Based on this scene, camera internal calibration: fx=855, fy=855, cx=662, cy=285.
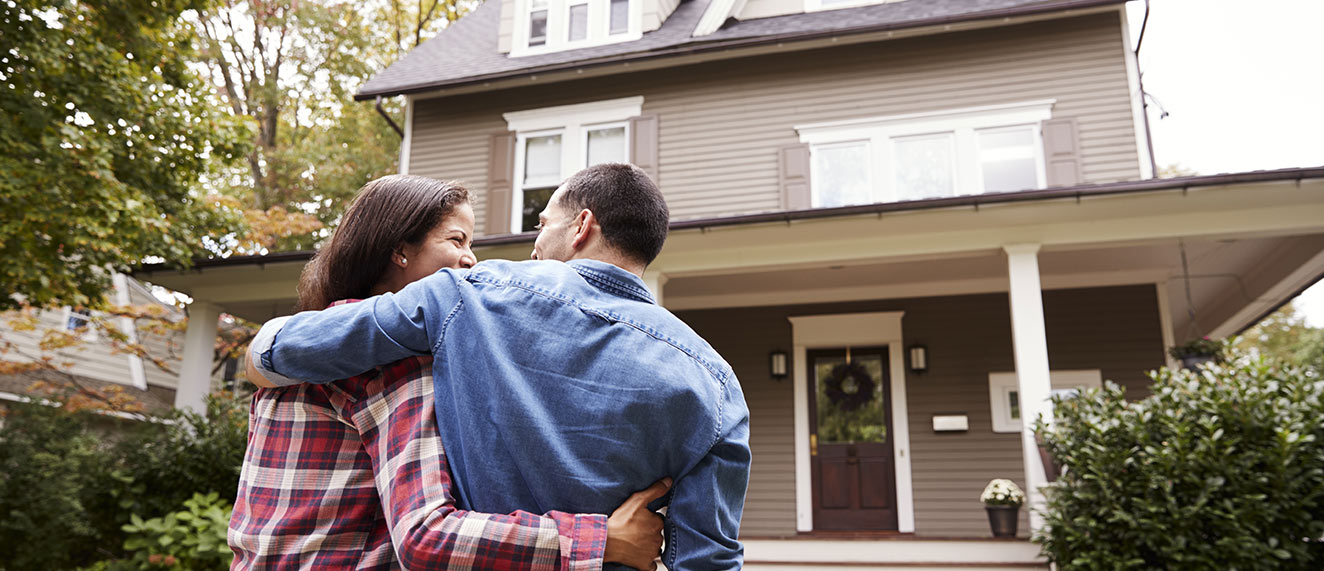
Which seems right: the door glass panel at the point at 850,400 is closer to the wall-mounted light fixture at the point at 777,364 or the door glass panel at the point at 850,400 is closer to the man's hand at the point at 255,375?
the wall-mounted light fixture at the point at 777,364

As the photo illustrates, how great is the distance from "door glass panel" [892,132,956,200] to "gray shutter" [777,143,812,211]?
981 millimetres

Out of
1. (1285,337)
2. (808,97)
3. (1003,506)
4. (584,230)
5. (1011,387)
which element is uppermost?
(808,97)

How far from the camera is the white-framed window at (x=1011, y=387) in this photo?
9000mm

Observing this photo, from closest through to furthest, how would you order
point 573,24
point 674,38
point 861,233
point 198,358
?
point 861,233 < point 198,358 < point 674,38 < point 573,24

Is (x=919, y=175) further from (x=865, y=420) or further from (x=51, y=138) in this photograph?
(x=51, y=138)

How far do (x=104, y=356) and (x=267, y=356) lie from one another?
16.7m

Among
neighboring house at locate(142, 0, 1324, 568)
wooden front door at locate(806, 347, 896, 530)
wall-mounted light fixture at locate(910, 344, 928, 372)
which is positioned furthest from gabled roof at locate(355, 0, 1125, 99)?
wooden front door at locate(806, 347, 896, 530)

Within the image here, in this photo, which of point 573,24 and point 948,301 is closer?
point 948,301

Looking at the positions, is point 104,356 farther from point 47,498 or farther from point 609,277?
point 609,277

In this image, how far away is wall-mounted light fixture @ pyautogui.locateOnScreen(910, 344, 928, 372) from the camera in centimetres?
934

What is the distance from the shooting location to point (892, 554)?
732 centimetres

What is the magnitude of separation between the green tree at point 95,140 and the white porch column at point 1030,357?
25.4ft

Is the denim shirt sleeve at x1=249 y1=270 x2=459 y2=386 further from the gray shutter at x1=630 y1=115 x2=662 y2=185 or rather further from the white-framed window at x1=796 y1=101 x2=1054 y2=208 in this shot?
the gray shutter at x1=630 y1=115 x2=662 y2=185

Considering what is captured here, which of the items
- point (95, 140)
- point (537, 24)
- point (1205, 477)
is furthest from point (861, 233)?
point (95, 140)
